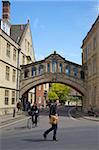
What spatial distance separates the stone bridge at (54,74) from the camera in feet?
143

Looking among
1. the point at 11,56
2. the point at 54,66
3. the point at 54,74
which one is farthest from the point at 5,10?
the point at 54,74

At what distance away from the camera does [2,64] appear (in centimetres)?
3291

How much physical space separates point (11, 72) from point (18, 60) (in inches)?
161

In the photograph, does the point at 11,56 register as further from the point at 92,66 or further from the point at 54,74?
the point at 92,66

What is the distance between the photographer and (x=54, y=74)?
43.8m

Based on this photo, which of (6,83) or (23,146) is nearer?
(23,146)

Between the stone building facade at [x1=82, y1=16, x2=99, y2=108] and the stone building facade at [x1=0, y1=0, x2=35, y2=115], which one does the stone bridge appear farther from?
the stone building facade at [x1=0, y1=0, x2=35, y2=115]

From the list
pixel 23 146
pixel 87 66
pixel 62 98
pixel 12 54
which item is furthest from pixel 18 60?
pixel 62 98

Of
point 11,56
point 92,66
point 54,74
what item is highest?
point 11,56

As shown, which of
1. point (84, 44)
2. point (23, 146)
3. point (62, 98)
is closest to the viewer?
point (23, 146)

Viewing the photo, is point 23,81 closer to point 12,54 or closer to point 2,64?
point 12,54

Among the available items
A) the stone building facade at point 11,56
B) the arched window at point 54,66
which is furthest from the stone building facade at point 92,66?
the stone building facade at point 11,56

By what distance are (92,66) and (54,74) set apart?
6.42m

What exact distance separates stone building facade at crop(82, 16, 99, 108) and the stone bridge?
Answer: 137 centimetres
